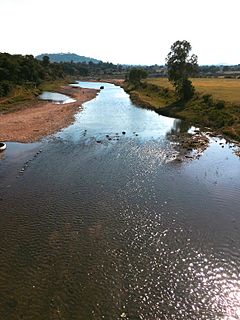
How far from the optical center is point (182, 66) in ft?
266

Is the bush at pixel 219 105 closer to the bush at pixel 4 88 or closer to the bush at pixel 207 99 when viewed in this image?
the bush at pixel 207 99

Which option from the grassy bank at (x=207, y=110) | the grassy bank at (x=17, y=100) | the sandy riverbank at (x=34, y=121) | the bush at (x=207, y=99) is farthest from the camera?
the grassy bank at (x=17, y=100)

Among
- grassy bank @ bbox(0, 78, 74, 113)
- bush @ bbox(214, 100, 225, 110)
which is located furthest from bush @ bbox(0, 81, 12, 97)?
bush @ bbox(214, 100, 225, 110)

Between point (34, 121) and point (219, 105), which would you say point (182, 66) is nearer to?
point (219, 105)

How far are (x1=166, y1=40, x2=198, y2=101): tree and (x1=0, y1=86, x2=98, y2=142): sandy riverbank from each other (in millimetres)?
24521

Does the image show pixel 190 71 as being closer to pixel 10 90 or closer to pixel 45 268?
pixel 10 90

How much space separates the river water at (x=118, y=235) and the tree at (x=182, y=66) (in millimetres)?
39216

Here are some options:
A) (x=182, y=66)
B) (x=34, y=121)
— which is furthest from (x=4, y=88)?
(x=182, y=66)

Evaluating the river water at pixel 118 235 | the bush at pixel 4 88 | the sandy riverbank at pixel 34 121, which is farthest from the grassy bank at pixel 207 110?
the bush at pixel 4 88

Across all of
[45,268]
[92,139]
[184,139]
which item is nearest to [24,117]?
[92,139]

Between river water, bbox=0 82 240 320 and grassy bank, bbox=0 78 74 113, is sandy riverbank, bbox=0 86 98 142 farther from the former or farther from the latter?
river water, bbox=0 82 240 320

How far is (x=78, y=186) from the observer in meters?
32.9

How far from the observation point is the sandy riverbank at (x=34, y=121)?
52469 mm

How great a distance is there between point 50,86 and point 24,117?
73.4 meters
